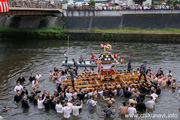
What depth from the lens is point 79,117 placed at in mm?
13531

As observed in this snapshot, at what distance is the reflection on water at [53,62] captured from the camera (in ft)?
46.7

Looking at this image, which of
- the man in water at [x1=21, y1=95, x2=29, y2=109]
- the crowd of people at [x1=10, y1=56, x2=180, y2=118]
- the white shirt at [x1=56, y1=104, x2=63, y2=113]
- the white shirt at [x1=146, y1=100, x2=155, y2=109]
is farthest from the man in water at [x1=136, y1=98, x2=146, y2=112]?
the man in water at [x1=21, y1=95, x2=29, y2=109]

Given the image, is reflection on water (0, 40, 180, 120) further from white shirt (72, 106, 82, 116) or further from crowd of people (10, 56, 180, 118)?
crowd of people (10, 56, 180, 118)

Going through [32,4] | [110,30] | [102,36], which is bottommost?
[102,36]

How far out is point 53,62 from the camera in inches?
1054

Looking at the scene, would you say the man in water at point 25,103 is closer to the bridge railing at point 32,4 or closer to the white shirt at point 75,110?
the white shirt at point 75,110

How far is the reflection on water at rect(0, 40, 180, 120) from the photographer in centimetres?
1424

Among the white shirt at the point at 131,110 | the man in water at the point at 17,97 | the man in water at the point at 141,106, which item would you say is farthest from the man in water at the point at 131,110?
the man in water at the point at 17,97

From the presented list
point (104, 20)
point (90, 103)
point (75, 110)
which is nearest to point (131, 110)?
point (90, 103)

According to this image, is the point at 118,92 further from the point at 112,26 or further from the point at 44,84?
the point at 112,26

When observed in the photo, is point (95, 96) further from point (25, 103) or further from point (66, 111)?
point (25, 103)

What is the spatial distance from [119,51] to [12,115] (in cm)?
2161

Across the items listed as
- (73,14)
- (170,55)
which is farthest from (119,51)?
(73,14)

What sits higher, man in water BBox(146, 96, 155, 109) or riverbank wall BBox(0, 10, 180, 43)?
riverbank wall BBox(0, 10, 180, 43)
